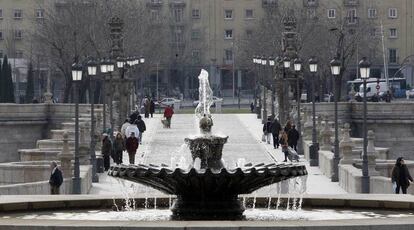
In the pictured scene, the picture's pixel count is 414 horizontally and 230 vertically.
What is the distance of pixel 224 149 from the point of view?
6147cm

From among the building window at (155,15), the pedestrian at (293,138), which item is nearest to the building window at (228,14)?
the building window at (155,15)

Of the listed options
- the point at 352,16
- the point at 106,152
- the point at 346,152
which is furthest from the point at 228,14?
the point at 346,152

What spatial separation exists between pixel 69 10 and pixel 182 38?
29.9 meters

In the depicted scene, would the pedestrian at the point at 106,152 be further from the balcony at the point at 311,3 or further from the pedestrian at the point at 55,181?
the balcony at the point at 311,3

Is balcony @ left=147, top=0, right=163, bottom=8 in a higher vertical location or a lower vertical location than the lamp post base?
higher

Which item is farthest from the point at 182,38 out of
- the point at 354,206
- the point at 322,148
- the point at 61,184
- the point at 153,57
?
the point at 354,206

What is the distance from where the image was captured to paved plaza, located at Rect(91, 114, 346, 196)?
4294 cm

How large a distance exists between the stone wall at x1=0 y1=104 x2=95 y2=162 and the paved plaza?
15.4ft

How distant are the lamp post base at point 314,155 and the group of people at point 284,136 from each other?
2.58ft

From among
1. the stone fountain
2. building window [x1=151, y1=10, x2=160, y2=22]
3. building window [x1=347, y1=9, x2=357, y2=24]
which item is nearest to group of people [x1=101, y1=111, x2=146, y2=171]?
the stone fountain

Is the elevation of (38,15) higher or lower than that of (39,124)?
higher

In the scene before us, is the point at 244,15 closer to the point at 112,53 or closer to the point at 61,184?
the point at 112,53

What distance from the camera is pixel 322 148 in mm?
55469

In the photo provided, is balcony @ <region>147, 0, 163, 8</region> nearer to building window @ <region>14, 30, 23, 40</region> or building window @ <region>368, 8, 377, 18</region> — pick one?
building window @ <region>14, 30, 23, 40</region>
